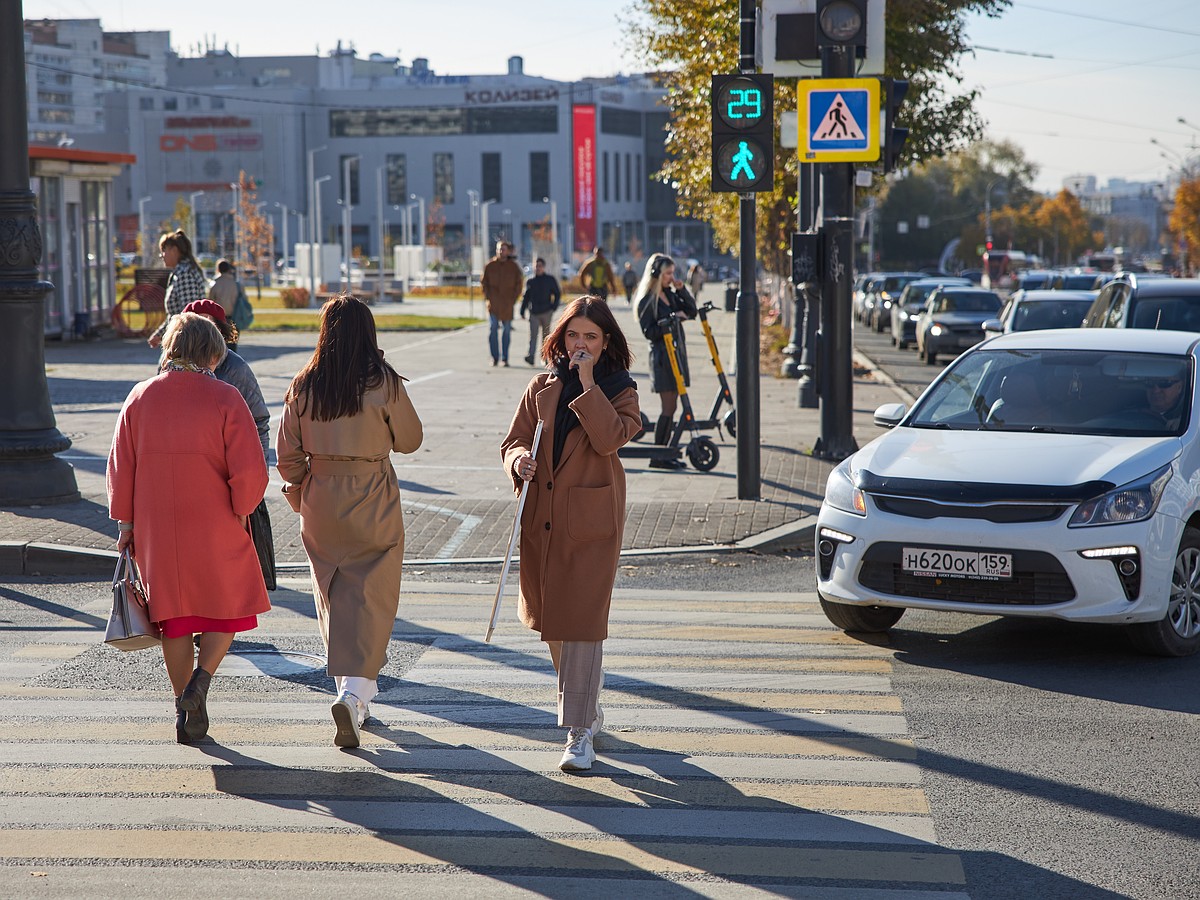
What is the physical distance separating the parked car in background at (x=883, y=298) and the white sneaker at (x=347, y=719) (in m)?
37.6

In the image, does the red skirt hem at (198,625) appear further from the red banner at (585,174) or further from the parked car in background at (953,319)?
the red banner at (585,174)

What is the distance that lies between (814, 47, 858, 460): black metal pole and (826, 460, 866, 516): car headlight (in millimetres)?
Result: 5602

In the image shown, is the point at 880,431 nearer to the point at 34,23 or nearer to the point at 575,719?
→ the point at 575,719

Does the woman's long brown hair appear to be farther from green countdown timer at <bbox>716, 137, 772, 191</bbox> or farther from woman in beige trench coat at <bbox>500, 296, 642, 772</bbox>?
green countdown timer at <bbox>716, 137, 772, 191</bbox>

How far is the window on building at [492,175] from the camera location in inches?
4833

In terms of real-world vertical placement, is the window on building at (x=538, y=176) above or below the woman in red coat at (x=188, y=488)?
above

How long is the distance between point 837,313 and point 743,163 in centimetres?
264

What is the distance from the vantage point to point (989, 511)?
7098mm

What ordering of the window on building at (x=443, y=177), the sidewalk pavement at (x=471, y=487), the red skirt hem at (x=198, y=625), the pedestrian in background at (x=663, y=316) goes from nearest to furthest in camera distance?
the red skirt hem at (x=198, y=625)
the sidewalk pavement at (x=471, y=487)
the pedestrian in background at (x=663, y=316)
the window on building at (x=443, y=177)

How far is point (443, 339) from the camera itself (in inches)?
1296

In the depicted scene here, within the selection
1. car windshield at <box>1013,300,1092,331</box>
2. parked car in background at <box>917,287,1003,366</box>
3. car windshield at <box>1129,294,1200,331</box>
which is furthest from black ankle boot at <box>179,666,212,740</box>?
parked car in background at <box>917,287,1003,366</box>

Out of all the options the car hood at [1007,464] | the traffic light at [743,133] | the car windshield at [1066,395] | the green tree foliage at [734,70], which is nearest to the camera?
the car hood at [1007,464]

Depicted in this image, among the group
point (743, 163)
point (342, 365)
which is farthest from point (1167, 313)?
point (342, 365)

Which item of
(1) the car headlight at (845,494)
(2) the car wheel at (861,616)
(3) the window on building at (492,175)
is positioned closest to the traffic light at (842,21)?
(1) the car headlight at (845,494)
